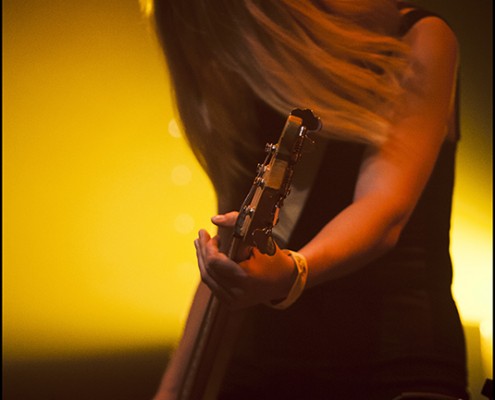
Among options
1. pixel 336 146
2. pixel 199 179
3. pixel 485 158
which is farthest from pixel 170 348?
pixel 485 158

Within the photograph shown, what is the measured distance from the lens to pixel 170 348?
3.71 ft

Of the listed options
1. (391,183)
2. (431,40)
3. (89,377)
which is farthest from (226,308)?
(89,377)

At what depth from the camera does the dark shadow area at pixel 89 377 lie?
1.09 metres

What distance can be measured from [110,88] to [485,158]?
72cm

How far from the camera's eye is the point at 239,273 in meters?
0.52

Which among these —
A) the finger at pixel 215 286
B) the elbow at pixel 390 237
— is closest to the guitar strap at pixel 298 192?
the elbow at pixel 390 237

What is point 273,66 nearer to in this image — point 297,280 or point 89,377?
point 297,280

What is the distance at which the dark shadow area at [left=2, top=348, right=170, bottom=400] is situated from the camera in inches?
42.9

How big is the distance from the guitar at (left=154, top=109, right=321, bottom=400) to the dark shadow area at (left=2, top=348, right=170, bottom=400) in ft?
1.04

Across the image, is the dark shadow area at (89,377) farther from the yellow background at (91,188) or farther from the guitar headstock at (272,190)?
the guitar headstock at (272,190)

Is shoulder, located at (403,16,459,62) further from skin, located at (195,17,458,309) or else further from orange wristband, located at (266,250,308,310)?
orange wristband, located at (266,250,308,310)

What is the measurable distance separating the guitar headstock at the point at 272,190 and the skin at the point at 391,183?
0.03 metres

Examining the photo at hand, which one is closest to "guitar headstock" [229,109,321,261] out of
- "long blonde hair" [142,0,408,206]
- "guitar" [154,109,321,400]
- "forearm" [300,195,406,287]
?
"guitar" [154,109,321,400]

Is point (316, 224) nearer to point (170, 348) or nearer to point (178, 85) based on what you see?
point (178, 85)
